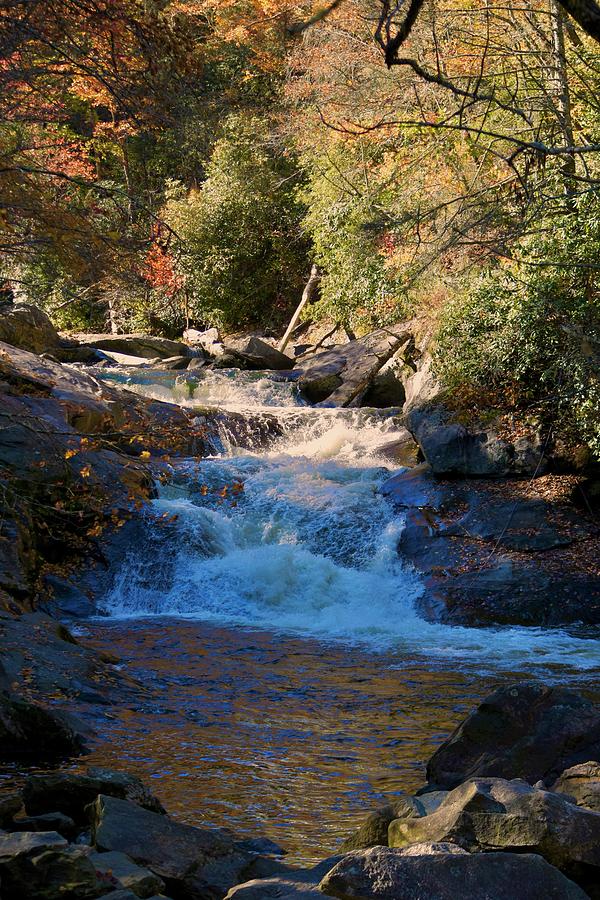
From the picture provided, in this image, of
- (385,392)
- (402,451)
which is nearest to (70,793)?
(402,451)

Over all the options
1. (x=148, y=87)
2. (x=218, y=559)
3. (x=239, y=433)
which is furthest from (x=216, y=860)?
(x=239, y=433)

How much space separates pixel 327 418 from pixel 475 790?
1270 cm

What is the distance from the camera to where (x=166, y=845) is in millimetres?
3910

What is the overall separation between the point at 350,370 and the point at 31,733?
14.2 m

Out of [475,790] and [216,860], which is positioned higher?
[475,790]

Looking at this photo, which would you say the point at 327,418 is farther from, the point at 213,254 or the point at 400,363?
the point at 213,254

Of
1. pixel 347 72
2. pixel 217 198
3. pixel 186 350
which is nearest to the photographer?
pixel 347 72

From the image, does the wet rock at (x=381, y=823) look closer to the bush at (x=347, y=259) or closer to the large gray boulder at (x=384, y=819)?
the large gray boulder at (x=384, y=819)

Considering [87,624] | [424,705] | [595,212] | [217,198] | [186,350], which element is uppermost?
[217,198]

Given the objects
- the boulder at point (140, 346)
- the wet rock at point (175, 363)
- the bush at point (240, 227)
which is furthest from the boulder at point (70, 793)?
the bush at point (240, 227)

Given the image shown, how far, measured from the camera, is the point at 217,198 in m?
27.1

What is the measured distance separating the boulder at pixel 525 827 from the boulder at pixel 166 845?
0.83 m

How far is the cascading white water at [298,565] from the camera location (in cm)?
966

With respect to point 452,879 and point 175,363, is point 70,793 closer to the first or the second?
point 452,879
